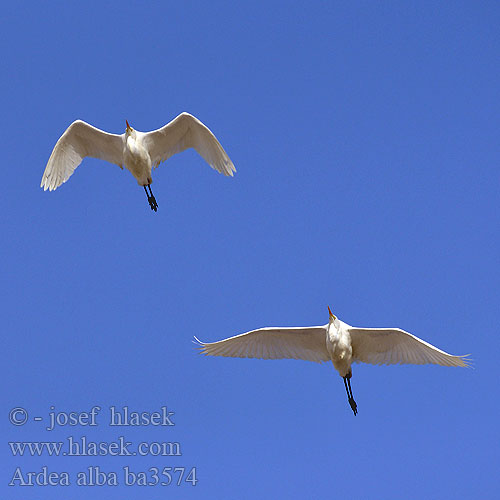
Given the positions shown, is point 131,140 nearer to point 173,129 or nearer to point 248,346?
point 173,129

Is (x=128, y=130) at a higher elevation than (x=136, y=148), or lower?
higher

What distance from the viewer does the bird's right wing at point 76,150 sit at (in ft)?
52.2

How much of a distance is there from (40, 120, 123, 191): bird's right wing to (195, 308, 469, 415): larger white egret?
16.2 feet

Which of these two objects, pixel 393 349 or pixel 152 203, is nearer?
pixel 393 349

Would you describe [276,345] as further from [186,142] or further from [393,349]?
[186,142]

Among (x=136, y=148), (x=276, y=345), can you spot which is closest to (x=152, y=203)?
(x=136, y=148)

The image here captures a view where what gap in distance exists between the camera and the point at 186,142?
16062mm

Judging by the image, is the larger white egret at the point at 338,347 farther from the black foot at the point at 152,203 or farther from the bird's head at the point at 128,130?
the bird's head at the point at 128,130

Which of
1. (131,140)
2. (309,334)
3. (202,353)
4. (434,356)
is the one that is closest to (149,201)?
(131,140)

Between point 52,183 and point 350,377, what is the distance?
8001mm

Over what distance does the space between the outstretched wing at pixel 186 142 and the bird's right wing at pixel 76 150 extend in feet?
2.71

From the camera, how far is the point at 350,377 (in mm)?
15195

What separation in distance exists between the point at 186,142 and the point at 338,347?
5.81 m

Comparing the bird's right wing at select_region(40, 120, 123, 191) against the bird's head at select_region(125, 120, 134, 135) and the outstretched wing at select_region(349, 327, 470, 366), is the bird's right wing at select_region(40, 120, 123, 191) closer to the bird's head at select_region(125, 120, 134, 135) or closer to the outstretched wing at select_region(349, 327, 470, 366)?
the bird's head at select_region(125, 120, 134, 135)
